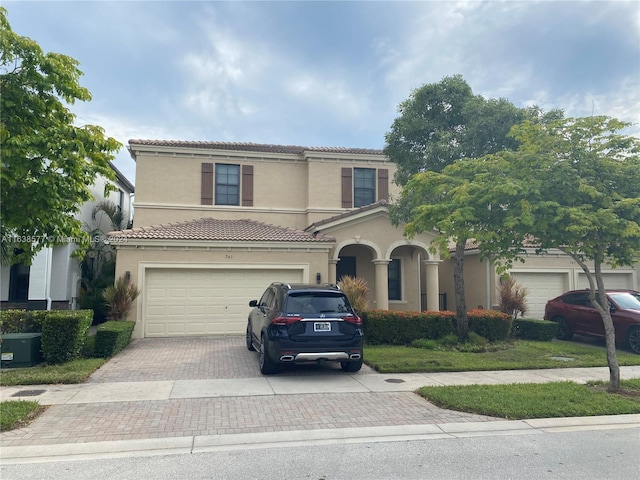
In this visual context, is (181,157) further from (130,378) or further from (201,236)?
(130,378)

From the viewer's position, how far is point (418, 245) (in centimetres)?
1747

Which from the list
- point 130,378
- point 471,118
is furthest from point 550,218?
point 130,378

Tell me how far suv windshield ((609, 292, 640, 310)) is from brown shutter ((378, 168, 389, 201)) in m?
9.10

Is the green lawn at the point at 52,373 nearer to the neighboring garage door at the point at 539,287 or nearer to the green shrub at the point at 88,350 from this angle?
the green shrub at the point at 88,350

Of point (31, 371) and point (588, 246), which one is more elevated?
point (588, 246)

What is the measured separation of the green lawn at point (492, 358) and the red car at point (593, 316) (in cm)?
51

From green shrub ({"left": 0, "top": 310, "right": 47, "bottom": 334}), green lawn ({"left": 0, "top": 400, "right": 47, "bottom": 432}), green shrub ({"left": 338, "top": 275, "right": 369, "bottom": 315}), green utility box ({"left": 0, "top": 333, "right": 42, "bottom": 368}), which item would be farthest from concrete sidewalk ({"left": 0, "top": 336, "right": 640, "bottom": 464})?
green shrub ({"left": 338, "top": 275, "right": 369, "bottom": 315})

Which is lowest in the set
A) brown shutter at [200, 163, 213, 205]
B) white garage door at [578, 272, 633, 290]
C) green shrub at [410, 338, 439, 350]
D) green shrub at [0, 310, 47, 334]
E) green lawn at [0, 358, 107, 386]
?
green lawn at [0, 358, 107, 386]

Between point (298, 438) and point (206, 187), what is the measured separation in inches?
561

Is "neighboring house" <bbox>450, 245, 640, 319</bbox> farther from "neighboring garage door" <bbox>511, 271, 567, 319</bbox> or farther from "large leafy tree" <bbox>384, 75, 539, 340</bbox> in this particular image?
"large leafy tree" <bbox>384, 75, 539, 340</bbox>

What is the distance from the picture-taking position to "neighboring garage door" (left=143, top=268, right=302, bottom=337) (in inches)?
569

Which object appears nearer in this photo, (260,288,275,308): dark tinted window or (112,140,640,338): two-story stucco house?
(260,288,275,308): dark tinted window

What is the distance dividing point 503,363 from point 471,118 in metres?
6.96

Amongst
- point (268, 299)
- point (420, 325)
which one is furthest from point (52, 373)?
point (420, 325)
